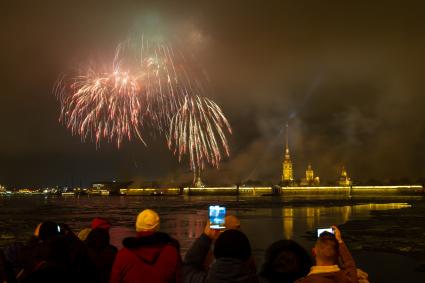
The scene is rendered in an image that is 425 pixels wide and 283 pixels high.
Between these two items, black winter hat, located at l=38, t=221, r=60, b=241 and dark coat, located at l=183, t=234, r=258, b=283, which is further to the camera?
black winter hat, located at l=38, t=221, r=60, b=241

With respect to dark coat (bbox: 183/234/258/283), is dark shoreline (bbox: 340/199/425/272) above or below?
below

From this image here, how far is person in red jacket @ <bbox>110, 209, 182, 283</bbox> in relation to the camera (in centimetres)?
446

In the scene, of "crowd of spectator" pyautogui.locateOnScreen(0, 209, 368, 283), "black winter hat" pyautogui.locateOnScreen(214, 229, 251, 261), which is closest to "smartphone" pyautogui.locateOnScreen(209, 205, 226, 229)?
"crowd of spectator" pyautogui.locateOnScreen(0, 209, 368, 283)

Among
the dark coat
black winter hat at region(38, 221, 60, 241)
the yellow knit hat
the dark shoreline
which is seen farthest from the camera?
the dark shoreline

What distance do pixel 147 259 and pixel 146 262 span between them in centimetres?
3

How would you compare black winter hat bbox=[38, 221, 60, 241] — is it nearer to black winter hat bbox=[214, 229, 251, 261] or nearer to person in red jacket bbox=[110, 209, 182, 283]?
person in red jacket bbox=[110, 209, 182, 283]

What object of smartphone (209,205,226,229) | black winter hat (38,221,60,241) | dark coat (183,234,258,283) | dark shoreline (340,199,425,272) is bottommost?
dark shoreline (340,199,425,272)

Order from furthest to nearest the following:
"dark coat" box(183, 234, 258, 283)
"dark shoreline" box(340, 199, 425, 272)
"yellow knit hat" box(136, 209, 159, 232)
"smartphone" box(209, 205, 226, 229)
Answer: "dark shoreline" box(340, 199, 425, 272) < "smartphone" box(209, 205, 226, 229) < "yellow knit hat" box(136, 209, 159, 232) < "dark coat" box(183, 234, 258, 283)

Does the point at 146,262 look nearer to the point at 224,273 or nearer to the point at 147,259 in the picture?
the point at 147,259

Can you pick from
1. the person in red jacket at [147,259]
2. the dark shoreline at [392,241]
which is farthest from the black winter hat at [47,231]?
A: the dark shoreline at [392,241]

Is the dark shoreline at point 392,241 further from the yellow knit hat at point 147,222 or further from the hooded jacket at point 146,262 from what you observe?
the yellow knit hat at point 147,222

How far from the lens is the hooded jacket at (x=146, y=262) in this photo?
446 centimetres

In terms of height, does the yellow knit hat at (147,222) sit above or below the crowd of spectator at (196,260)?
above

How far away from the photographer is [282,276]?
460cm
